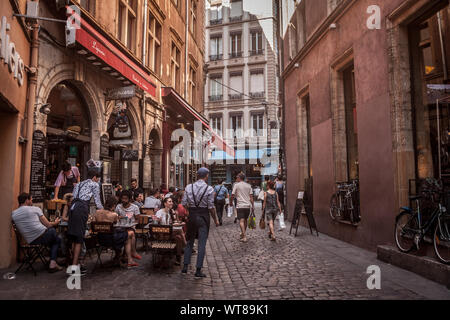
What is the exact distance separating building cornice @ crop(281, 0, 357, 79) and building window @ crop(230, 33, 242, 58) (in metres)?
19.7

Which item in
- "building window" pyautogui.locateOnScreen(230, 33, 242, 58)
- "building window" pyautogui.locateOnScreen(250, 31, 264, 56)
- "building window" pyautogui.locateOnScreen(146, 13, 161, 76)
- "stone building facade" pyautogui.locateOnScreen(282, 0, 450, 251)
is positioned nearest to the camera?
"stone building facade" pyautogui.locateOnScreen(282, 0, 450, 251)

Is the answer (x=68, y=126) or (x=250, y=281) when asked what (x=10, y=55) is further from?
(x=250, y=281)

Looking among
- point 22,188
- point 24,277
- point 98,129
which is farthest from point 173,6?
point 24,277

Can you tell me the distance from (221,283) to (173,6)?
1547 centimetres

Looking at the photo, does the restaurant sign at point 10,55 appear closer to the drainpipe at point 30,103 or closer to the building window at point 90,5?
the drainpipe at point 30,103

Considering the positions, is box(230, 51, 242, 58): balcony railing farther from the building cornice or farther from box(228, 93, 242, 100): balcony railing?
the building cornice

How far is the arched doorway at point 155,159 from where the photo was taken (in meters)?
14.6

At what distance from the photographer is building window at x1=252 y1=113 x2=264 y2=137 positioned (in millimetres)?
30766

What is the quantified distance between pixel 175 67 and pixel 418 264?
15.0m

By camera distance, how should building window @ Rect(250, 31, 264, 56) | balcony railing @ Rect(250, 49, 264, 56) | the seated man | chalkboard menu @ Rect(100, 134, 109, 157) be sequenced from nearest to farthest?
the seated man < chalkboard menu @ Rect(100, 134, 109, 157) < balcony railing @ Rect(250, 49, 264, 56) < building window @ Rect(250, 31, 264, 56)

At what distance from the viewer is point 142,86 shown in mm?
10469

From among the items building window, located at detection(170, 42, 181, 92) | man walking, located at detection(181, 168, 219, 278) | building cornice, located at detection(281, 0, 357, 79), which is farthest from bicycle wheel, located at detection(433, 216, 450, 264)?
building window, located at detection(170, 42, 181, 92)

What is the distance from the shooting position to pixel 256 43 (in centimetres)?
3158
